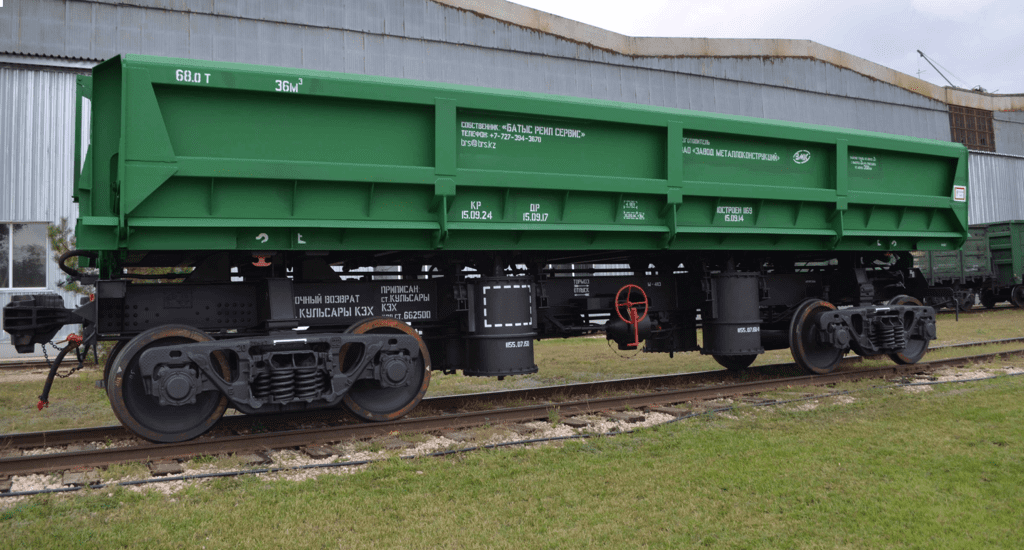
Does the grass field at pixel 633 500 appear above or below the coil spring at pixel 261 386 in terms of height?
below

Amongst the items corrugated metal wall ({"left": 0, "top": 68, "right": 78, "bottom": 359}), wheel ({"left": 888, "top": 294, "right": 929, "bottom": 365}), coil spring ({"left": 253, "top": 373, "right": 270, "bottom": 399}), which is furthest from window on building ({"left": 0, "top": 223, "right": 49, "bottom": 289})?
wheel ({"left": 888, "top": 294, "right": 929, "bottom": 365})

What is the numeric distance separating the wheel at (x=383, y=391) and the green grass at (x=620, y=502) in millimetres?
1245

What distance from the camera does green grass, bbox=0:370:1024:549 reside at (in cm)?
385

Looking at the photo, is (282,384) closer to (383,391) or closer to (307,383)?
(307,383)

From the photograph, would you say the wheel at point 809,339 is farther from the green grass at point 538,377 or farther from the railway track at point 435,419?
the green grass at point 538,377

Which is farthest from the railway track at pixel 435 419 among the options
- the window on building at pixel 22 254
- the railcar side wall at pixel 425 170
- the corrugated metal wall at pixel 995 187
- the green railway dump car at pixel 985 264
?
the corrugated metal wall at pixel 995 187

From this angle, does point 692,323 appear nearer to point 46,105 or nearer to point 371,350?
point 371,350

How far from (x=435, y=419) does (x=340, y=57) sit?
14.7 meters

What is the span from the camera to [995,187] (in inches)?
1423

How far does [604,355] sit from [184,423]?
9.84m

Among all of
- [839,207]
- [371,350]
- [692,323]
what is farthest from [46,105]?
[839,207]

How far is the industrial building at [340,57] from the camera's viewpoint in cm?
1688

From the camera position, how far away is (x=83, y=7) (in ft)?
54.6

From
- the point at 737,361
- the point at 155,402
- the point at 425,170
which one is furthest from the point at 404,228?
the point at 737,361
